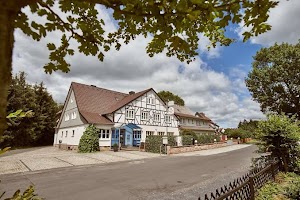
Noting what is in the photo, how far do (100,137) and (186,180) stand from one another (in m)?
18.8

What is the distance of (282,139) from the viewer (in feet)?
33.1

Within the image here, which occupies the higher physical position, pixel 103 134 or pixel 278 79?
pixel 278 79

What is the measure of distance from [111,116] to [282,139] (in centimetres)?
2373

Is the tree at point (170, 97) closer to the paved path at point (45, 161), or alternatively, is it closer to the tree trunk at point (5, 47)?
the paved path at point (45, 161)

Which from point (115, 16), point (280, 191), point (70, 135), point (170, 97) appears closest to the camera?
point (115, 16)

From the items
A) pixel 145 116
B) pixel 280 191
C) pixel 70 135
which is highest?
pixel 145 116

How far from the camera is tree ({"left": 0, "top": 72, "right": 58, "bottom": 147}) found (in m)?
32.6

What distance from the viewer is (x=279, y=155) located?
33.6 ft

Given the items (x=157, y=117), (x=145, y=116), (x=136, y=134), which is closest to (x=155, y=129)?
(x=157, y=117)

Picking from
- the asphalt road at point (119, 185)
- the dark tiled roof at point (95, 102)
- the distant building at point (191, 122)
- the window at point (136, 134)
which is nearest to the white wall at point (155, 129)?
the window at point (136, 134)

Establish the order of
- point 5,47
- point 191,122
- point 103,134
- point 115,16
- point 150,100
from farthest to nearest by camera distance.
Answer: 1. point 191,122
2. point 150,100
3. point 103,134
4. point 115,16
5. point 5,47

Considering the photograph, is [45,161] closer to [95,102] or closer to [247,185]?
[95,102]

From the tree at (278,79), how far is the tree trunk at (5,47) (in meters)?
35.2

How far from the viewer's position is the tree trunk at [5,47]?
1.12 metres
